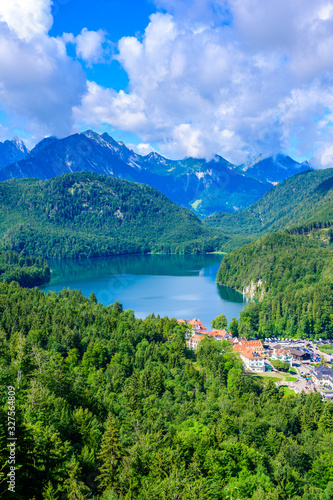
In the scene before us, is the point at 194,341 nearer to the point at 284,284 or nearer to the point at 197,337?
the point at 197,337

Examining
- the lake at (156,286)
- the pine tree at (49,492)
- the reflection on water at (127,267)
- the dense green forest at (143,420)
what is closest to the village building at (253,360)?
Result: the dense green forest at (143,420)

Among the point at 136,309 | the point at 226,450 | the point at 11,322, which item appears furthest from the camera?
the point at 136,309

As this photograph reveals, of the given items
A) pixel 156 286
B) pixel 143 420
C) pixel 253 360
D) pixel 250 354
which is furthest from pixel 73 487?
pixel 156 286

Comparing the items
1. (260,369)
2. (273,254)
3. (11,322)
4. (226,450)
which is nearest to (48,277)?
(273,254)

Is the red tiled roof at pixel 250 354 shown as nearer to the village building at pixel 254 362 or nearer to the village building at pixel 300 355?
the village building at pixel 254 362

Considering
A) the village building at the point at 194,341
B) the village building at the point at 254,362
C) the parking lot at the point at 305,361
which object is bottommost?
the parking lot at the point at 305,361

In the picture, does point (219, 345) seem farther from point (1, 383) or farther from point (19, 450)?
point (19, 450)
